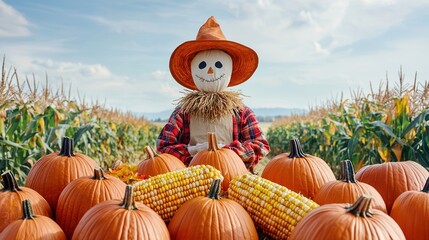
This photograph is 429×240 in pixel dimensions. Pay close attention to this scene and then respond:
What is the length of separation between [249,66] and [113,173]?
2.16 metres

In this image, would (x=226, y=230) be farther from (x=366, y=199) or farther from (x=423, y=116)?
(x=423, y=116)

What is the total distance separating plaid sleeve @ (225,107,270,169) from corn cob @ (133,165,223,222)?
1270 millimetres

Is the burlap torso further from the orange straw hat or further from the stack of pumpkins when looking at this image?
the stack of pumpkins

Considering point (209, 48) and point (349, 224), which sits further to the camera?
point (209, 48)

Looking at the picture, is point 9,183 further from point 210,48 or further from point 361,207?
point 210,48

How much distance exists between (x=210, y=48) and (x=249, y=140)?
36.5 inches

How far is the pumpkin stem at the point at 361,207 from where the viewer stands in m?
1.52

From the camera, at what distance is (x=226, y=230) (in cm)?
168

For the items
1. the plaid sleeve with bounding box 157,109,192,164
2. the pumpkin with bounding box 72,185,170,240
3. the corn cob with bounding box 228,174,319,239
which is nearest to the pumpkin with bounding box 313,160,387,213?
the corn cob with bounding box 228,174,319,239

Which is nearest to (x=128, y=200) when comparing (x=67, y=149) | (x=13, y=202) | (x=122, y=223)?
(x=122, y=223)

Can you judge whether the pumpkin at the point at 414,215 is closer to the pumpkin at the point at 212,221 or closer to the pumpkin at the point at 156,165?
the pumpkin at the point at 212,221

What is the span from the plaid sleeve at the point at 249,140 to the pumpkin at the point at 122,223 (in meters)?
1.64

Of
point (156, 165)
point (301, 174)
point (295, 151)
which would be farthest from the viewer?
point (156, 165)

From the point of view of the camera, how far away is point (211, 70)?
3844 mm
